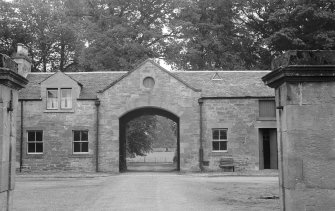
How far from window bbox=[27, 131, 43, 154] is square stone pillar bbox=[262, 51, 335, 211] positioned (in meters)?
24.3

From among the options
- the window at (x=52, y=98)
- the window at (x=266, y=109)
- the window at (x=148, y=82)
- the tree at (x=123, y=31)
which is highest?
the tree at (x=123, y=31)

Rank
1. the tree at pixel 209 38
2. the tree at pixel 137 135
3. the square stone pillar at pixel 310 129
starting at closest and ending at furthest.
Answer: the square stone pillar at pixel 310 129 < the tree at pixel 137 135 < the tree at pixel 209 38

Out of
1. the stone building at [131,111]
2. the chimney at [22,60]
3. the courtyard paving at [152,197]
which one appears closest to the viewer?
the courtyard paving at [152,197]

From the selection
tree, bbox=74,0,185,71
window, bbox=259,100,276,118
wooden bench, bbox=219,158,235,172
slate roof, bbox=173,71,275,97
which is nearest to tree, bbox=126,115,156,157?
tree, bbox=74,0,185,71

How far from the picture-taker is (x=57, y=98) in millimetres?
30469

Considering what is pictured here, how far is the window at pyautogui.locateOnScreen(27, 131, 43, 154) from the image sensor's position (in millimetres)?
30281

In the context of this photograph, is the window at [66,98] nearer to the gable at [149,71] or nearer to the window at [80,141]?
the window at [80,141]

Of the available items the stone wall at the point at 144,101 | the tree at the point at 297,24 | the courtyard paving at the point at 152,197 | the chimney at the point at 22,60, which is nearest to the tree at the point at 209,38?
the tree at the point at 297,24

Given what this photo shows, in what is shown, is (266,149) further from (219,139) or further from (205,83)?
(205,83)

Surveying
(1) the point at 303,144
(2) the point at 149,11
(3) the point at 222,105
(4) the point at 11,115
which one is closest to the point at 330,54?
(1) the point at 303,144

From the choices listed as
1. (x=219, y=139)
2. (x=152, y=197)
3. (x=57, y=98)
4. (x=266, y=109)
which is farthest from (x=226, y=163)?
(x=152, y=197)

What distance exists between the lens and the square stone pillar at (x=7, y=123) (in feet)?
29.3

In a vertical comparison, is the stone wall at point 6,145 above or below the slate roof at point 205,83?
below

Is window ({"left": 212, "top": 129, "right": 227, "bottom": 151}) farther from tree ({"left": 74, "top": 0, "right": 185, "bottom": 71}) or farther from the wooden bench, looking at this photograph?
tree ({"left": 74, "top": 0, "right": 185, "bottom": 71})
